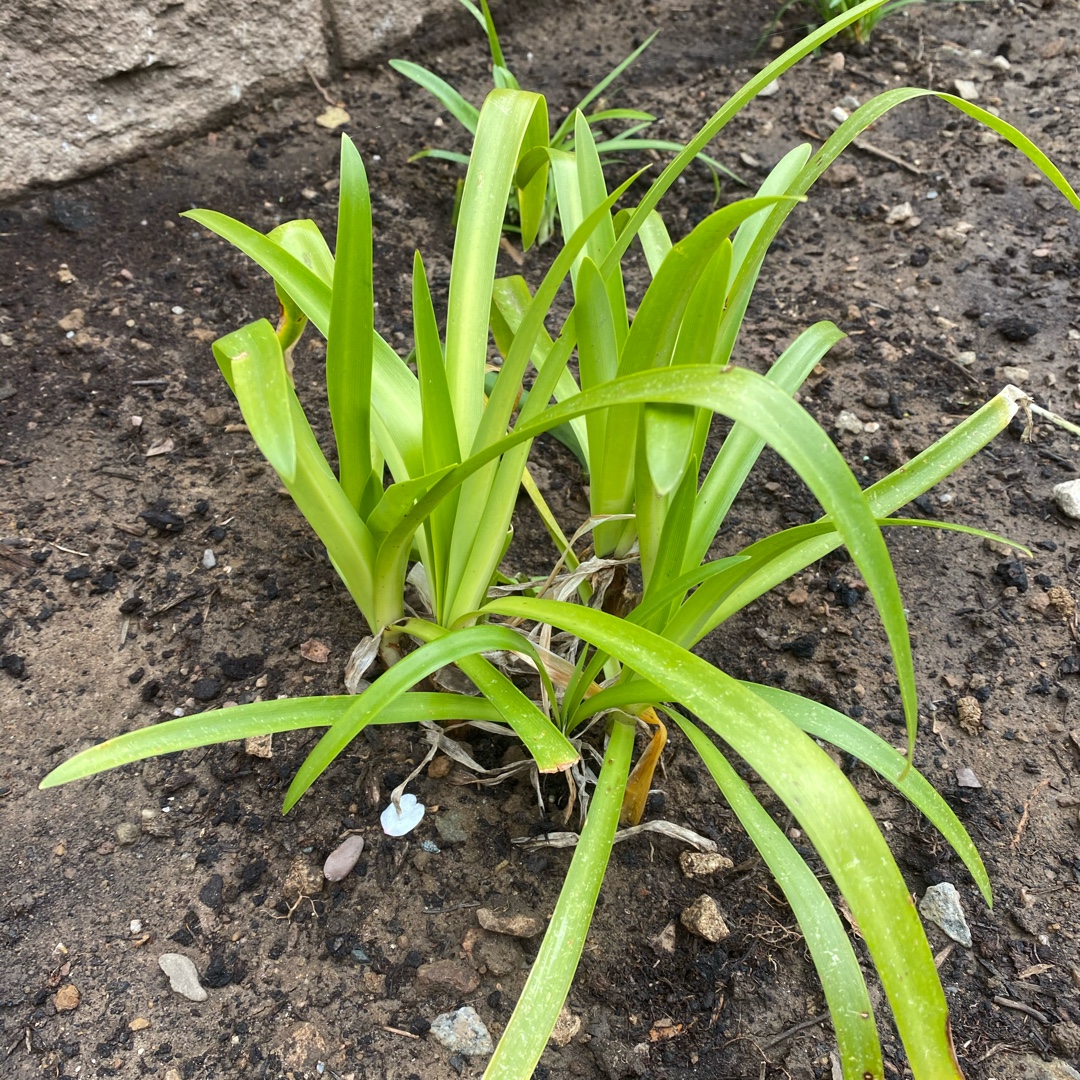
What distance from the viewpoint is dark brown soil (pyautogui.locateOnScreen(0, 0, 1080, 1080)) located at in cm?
102

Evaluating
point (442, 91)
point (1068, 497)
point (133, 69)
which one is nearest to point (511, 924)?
point (1068, 497)

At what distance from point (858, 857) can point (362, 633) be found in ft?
2.73

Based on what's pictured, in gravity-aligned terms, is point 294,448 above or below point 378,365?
above

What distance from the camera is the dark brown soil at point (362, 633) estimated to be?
3.36 feet

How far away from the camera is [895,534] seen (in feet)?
5.06

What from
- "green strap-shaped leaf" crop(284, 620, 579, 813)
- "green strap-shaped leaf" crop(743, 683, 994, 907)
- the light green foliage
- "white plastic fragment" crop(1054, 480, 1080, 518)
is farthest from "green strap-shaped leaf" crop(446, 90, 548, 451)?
the light green foliage

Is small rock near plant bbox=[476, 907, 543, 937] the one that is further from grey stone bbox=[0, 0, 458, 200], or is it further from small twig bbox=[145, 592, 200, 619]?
grey stone bbox=[0, 0, 458, 200]

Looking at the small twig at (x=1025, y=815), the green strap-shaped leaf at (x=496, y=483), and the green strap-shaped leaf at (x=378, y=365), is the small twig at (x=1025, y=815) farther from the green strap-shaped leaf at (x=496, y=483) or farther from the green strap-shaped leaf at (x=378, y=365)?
the green strap-shaped leaf at (x=378, y=365)

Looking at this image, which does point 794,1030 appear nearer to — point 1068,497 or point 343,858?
point 343,858

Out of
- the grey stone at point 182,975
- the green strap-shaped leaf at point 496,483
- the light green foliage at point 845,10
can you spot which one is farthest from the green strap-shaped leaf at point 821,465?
the light green foliage at point 845,10

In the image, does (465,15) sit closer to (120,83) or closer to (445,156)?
(445,156)

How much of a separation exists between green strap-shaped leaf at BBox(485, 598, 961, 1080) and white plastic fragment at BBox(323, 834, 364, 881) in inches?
22.3

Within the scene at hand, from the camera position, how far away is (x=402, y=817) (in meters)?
1.15

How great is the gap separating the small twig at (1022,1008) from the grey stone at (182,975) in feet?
3.24
